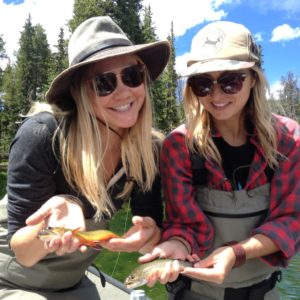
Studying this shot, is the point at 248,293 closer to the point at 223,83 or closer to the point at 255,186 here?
the point at 255,186

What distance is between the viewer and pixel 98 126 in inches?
120

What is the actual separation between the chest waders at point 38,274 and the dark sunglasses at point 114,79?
35.7 inches

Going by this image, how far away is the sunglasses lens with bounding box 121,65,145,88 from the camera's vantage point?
300 cm

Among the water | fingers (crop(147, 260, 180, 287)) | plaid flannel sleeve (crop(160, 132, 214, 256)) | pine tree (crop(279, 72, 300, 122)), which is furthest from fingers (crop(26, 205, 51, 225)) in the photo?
pine tree (crop(279, 72, 300, 122))

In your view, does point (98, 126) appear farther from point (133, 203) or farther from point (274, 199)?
point (274, 199)

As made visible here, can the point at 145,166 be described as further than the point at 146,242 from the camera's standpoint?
Yes

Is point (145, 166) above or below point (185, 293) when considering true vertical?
above

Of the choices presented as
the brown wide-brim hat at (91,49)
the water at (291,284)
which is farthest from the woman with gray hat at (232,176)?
the water at (291,284)

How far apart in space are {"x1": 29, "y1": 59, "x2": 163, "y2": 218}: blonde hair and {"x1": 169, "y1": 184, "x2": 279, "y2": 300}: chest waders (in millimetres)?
492

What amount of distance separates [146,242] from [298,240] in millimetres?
1028

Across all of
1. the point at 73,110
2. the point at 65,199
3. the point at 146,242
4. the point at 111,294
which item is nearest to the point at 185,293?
the point at 146,242

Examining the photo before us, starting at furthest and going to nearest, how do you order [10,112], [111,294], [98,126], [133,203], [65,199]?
[10,112], [111,294], [133,203], [98,126], [65,199]

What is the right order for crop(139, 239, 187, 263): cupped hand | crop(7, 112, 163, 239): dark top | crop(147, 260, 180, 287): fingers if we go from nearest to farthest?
crop(147, 260, 180, 287): fingers, crop(139, 239, 187, 263): cupped hand, crop(7, 112, 163, 239): dark top

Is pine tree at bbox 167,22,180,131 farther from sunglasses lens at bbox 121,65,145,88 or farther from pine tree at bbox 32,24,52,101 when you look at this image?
sunglasses lens at bbox 121,65,145,88
